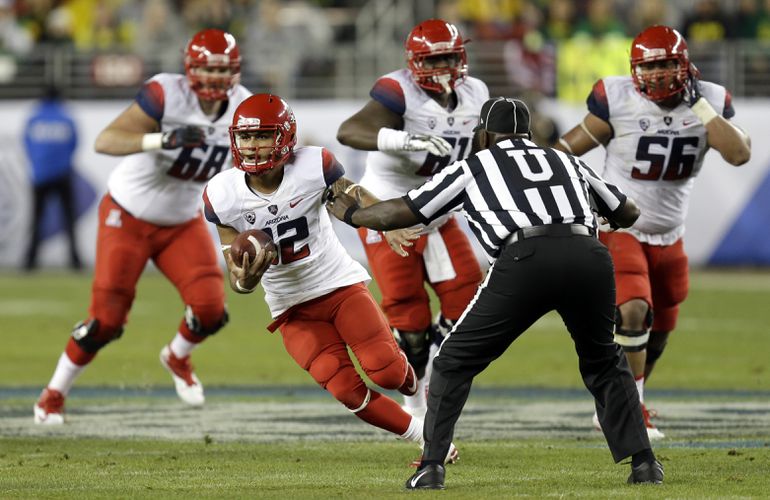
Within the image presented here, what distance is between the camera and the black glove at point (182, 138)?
24.8 feet

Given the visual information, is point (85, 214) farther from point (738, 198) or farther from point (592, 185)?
point (592, 185)

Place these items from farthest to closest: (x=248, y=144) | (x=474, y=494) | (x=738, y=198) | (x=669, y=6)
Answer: (x=669, y=6) → (x=738, y=198) → (x=248, y=144) → (x=474, y=494)

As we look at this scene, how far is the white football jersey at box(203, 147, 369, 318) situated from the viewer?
6.24m

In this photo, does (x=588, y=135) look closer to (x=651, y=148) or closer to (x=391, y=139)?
(x=651, y=148)

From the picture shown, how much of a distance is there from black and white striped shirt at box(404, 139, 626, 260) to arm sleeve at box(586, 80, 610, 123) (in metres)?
1.84

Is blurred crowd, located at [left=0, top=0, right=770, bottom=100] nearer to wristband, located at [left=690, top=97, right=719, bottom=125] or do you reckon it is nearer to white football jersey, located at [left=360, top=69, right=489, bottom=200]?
white football jersey, located at [left=360, top=69, right=489, bottom=200]

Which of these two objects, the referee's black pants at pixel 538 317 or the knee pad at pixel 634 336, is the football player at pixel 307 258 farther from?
the knee pad at pixel 634 336

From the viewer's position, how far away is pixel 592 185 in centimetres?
569

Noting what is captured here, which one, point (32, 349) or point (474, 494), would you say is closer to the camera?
point (474, 494)

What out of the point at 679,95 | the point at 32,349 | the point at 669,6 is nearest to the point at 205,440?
the point at 679,95

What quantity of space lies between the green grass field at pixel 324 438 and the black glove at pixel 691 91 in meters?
1.67

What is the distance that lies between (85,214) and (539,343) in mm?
6896

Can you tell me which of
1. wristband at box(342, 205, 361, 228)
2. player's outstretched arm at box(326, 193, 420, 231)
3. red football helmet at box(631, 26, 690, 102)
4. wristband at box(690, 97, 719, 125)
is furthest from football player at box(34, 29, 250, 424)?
wristband at box(690, 97, 719, 125)

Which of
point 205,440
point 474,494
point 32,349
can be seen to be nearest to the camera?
point 474,494
